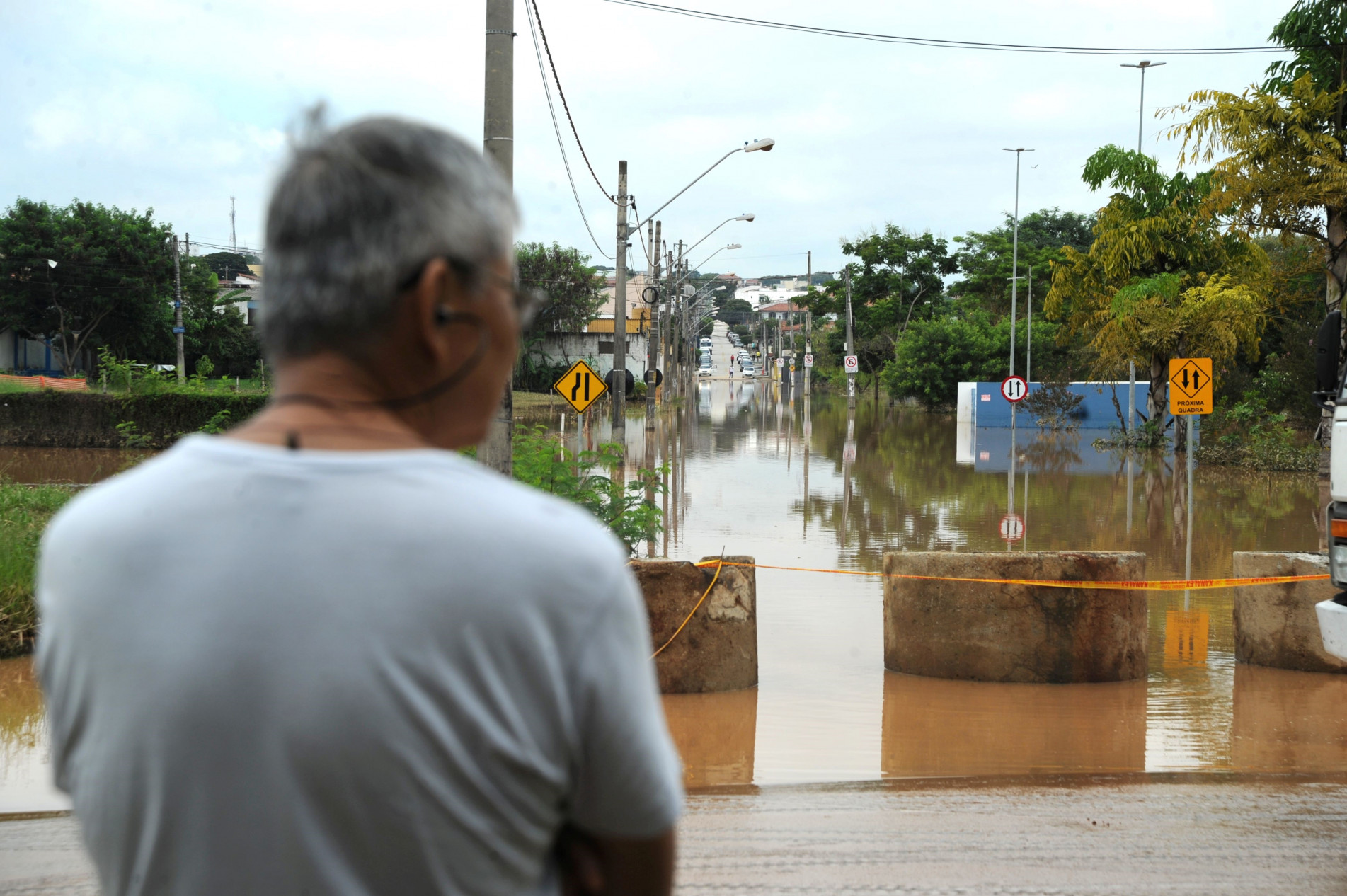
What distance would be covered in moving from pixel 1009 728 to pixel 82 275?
50.4 m

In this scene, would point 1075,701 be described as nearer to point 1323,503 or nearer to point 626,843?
point 626,843

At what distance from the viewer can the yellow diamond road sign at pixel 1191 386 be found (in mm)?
15336

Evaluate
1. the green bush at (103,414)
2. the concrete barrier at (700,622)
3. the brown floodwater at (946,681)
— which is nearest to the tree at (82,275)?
the green bush at (103,414)

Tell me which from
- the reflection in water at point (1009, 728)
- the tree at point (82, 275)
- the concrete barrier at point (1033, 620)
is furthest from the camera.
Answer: the tree at point (82, 275)

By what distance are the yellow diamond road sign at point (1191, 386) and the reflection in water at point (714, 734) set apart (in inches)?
374

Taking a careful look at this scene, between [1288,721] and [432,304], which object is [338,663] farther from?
[1288,721]

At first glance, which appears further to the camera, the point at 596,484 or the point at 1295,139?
the point at 1295,139

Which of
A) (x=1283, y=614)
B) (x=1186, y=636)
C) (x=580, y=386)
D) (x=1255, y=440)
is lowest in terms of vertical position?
(x=1186, y=636)

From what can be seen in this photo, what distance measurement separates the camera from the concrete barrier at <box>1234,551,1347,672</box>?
28.8 feet

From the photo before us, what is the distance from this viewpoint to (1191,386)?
50.3ft

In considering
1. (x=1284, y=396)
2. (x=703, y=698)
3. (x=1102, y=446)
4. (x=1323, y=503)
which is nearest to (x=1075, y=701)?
(x=703, y=698)

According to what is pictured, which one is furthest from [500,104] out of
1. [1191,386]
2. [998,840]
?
[1191,386]

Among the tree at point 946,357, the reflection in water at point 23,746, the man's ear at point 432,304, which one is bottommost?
the reflection in water at point 23,746

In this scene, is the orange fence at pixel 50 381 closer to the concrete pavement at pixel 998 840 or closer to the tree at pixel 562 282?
the tree at pixel 562 282
